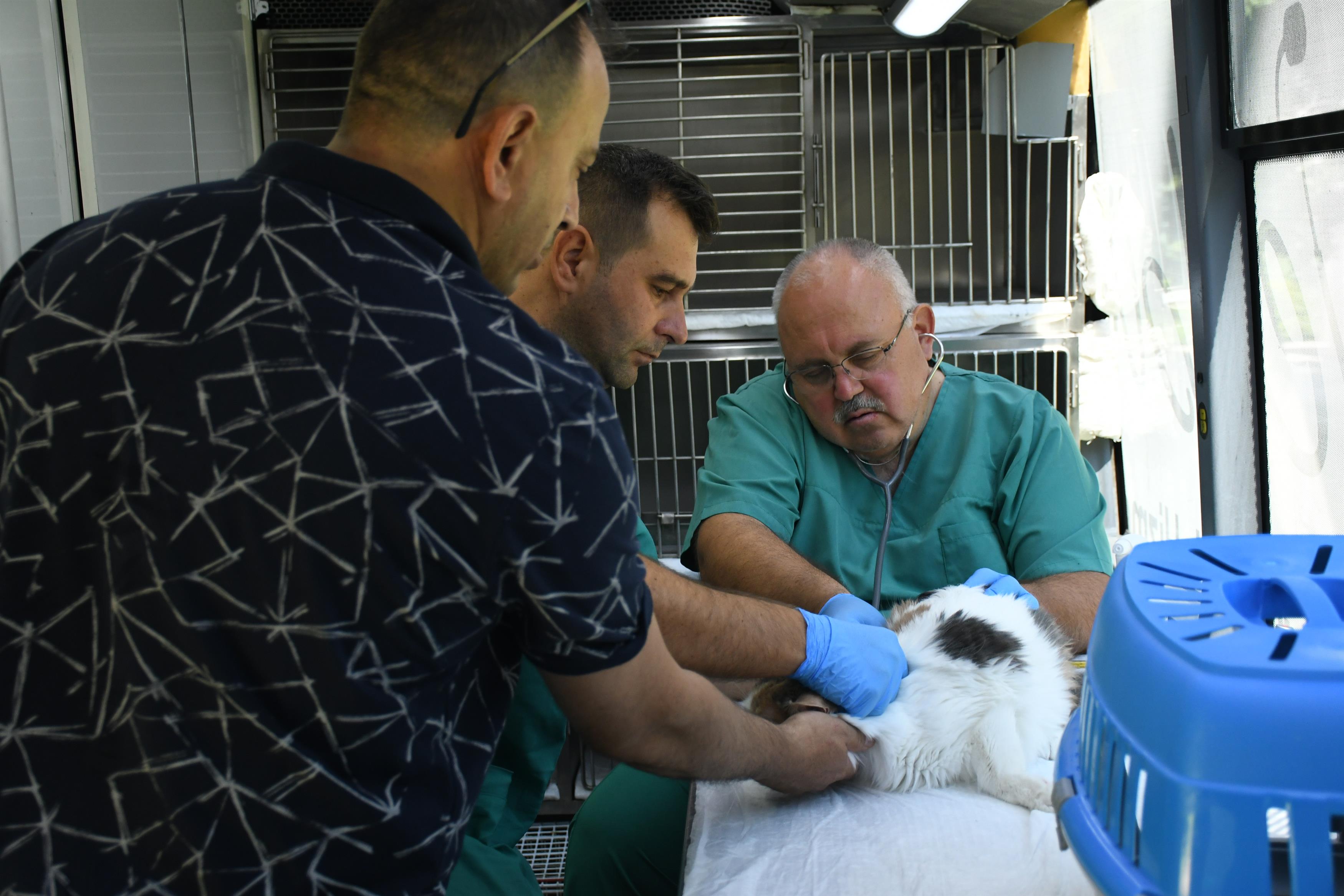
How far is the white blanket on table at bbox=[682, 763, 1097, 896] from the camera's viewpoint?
828 millimetres

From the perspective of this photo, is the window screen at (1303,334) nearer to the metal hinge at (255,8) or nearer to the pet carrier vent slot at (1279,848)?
the pet carrier vent slot at (1279,848)

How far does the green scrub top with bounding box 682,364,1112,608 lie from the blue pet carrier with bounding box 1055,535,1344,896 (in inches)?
34.4

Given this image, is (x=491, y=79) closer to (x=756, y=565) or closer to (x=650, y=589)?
(x=650, y=589)

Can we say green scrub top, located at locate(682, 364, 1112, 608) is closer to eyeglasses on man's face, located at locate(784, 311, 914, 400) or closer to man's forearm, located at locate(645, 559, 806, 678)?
eyeglasses on man's face, located at locate(784, 311, 914, 400)

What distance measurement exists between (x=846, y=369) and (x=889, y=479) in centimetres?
20

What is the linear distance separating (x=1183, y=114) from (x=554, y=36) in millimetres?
1513

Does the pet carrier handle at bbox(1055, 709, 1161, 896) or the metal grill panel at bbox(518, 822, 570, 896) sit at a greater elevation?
the pet carrier handle at bbox(1055, 709, 1161, 896)

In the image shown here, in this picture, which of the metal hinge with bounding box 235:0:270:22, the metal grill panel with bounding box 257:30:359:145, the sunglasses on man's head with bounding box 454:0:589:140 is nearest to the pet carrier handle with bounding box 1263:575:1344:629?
Answer: the sunglasses on man's head with bounding box 454:0:589:140

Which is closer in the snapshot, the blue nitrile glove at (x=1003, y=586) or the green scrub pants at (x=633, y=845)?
Result: the blue nitrile glove at (x=1003, y=586)

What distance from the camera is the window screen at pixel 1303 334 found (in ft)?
4.85

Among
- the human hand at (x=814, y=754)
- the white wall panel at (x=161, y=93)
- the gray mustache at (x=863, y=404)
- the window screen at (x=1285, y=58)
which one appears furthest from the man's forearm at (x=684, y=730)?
the window screen at (x=1285, y=58)

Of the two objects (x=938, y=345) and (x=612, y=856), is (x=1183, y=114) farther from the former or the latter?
(x=612, y=856)

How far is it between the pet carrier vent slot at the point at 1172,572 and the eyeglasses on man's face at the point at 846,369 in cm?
94

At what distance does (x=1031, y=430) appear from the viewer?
1.52 metres
